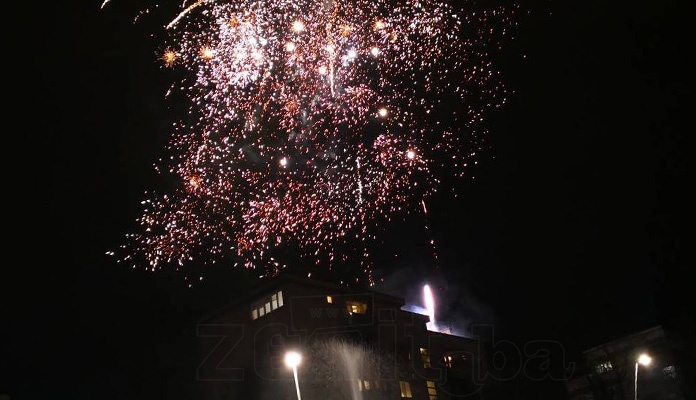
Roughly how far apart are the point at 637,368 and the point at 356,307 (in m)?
35.0

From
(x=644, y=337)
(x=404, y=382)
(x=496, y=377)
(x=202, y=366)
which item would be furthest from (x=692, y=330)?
(x=202, y=366)

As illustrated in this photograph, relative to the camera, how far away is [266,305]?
3616 cm

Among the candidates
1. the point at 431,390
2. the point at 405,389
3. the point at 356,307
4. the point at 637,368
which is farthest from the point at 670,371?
the point at 356,307

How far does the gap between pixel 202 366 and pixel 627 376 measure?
44233mm

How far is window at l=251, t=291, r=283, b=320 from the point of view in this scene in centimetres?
3541

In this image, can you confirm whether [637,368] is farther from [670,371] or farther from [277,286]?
[277,286]

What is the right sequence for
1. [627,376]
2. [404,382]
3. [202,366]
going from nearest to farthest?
[202,366], [404,382], [627,376]

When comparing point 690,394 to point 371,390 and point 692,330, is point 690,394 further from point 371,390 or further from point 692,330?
point 371,390

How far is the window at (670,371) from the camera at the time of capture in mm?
55416

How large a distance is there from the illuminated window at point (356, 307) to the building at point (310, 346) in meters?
0.07

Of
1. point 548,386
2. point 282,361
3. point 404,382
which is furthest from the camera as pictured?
point 548,386

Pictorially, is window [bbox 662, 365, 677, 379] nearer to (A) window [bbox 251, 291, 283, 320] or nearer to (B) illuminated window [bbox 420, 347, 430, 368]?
(B) illuminated window [bbox 420, 347, 430, 368]

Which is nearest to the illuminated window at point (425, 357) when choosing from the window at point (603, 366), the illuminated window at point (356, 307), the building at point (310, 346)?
the building at point (310, 346)

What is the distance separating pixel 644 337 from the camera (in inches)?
2356
